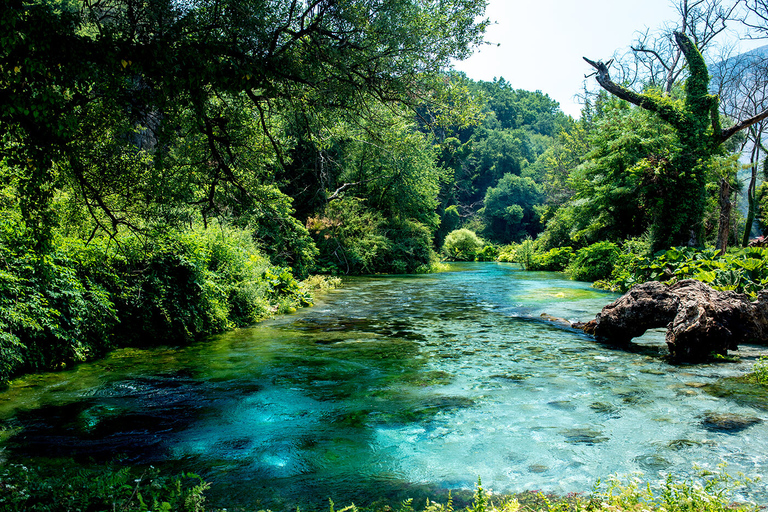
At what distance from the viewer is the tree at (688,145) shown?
17312mm

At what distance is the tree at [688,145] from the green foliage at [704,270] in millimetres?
2430

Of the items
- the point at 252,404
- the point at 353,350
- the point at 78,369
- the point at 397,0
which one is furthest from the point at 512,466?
the point at 78,369

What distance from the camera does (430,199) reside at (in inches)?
1214

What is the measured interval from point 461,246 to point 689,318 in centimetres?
3954

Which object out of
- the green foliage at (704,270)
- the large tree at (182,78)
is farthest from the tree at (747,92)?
the large tree at (182,78)

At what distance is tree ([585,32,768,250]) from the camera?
56.8ft

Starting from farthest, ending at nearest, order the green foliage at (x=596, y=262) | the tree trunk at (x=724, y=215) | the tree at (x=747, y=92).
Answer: the tree at (x=747, y=92), the tree trunk at (x=724, y=215), the green foliage at (x=596, y=262)

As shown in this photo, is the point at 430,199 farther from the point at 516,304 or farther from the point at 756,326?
the point at 756,326

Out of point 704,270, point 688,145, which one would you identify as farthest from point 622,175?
point 704,270

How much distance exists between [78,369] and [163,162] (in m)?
3.33

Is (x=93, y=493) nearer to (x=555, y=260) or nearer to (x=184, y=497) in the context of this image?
(x=184, y=497)

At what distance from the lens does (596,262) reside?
67.8 ft

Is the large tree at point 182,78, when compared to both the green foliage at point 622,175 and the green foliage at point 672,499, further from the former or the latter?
the green foliage at point 622,175

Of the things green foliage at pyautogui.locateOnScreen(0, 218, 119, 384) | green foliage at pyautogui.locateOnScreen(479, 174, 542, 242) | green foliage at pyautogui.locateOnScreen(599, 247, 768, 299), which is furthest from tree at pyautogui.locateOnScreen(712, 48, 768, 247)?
green foliage at pyautogui.locateOnScreen(479, 174, 542, 242)
